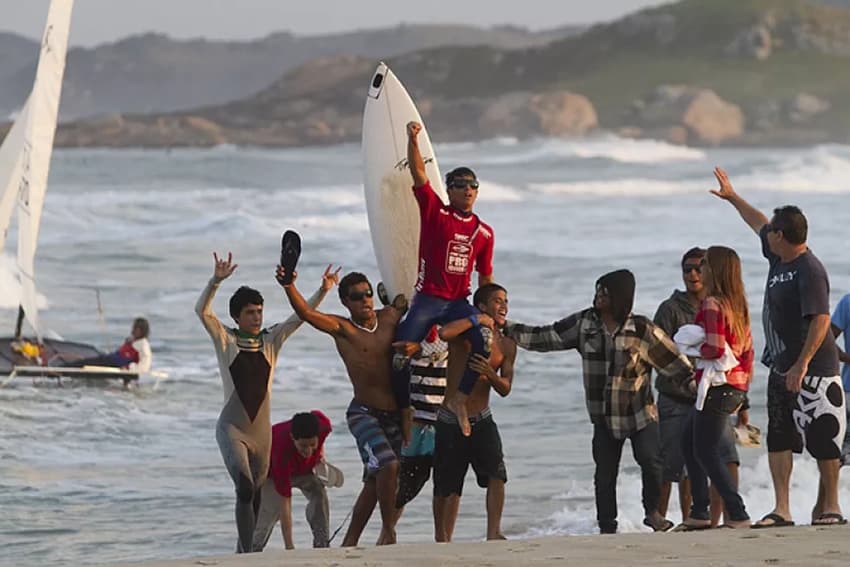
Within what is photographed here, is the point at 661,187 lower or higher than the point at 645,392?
higher

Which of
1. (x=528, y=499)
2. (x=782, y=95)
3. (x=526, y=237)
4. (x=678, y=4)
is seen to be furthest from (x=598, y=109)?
(x=528, y=499)

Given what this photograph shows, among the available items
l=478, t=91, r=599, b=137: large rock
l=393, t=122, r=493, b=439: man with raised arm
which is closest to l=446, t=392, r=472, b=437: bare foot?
l=393, t=122, r=493, b=439: man with raised arm

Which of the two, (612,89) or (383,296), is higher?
(612,89)

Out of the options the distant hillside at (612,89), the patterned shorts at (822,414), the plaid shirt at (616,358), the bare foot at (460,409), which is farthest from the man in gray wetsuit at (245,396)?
the distant hillside at (612,89)

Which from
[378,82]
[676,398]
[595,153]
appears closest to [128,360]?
[378,82]

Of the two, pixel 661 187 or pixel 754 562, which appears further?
pixel 661 187

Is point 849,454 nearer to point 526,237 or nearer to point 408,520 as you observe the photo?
point 408,520

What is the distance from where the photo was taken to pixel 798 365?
6.91 meters

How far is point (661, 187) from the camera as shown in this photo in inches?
2360

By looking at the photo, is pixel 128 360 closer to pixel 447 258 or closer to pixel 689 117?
pixel 447 258

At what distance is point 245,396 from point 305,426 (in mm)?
402

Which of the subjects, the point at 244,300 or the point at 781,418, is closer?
the point at 781,418

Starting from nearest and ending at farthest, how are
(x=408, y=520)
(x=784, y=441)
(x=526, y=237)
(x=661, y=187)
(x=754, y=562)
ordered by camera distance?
(x=754, y=562) → (x=784, y=441) → (x=408, y=520) → (x=526, y=237) → (x=661, y=187)

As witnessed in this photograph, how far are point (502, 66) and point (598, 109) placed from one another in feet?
58.6
